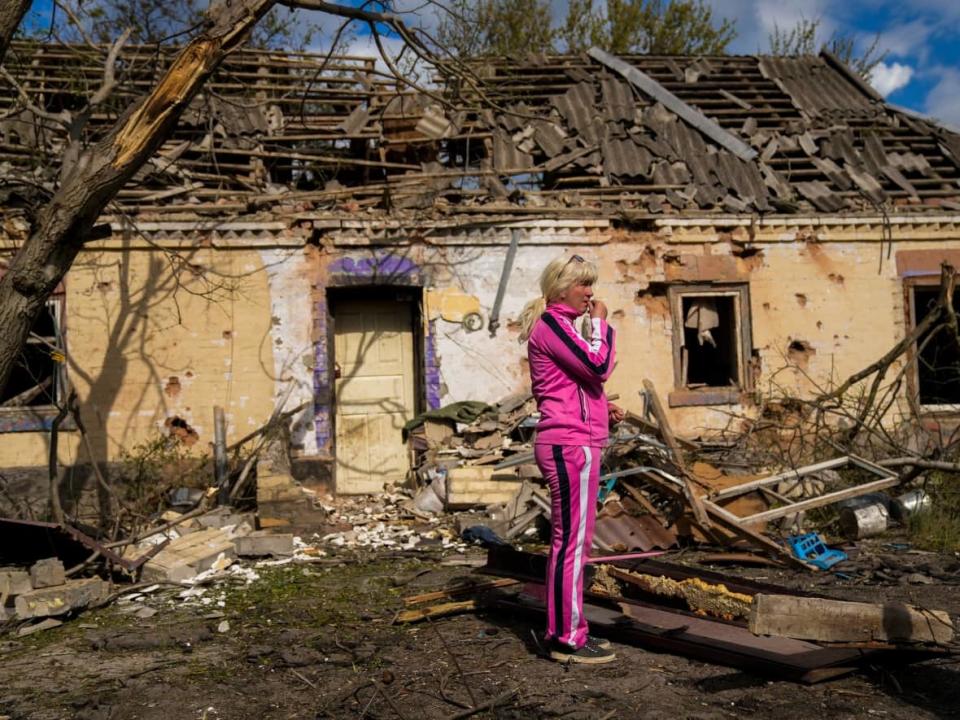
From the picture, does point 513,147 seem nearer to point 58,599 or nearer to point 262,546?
point 262,546

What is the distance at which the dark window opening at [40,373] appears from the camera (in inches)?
401

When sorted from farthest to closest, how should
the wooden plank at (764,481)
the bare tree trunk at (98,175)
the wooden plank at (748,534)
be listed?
1. the wooden plank at (764,481)
2. the wooden plank at (748,534)
3. the bare tree trunk at (98,175)

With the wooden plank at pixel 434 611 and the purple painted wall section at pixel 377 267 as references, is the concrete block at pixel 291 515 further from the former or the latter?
→ the wooden plank at pixel 434 611

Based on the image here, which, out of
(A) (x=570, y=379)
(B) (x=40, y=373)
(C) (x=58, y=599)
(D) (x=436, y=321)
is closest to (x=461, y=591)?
(A) (x=570, y=379)

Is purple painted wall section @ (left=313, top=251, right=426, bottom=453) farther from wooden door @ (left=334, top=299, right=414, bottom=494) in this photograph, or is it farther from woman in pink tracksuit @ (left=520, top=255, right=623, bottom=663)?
woman in pink tracksuit @ (left=520, top=255, right=623, bottom=663)

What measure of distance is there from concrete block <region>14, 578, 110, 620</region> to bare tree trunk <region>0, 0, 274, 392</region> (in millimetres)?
1744

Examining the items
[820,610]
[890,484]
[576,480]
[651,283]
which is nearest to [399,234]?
[651,283]

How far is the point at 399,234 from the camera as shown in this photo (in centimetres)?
1080

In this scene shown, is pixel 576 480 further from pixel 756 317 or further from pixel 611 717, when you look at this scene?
pixel 756 317

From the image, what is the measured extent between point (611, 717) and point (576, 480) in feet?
3.64

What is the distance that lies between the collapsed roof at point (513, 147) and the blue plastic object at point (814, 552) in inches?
209

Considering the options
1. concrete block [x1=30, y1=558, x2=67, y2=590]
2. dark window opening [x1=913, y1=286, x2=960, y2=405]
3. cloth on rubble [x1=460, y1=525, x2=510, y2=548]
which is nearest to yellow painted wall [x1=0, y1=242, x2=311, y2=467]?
cloth on rubble [x1=460, y1=525, x2=510, y2=548]

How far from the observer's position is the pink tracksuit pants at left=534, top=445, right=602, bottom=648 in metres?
4.38

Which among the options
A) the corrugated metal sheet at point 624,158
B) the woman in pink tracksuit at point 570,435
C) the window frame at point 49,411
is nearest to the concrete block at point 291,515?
the window frame at point 49,411
